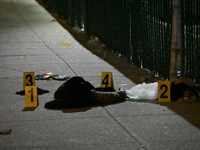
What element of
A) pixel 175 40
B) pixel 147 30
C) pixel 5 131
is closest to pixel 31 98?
pixel 5 131

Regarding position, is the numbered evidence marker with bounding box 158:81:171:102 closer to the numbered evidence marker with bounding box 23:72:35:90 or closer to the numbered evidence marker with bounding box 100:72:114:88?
the numbered evidence marker with bounding box 100:72:114:88

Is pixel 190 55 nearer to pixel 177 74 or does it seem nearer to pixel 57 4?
pixel 177 74

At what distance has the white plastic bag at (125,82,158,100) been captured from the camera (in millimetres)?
9055

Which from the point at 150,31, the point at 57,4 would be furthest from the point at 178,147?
the point at 57,4

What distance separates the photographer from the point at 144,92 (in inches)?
360

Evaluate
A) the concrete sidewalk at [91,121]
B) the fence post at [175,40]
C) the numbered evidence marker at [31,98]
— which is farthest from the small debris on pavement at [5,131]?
the fence post at [175,40]

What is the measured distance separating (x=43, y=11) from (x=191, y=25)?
1685 centimetres

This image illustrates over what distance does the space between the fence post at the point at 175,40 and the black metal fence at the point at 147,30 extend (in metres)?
0.09

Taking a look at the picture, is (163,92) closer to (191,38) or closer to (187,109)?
(187,109)

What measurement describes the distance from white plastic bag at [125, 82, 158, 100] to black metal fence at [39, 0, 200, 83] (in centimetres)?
60

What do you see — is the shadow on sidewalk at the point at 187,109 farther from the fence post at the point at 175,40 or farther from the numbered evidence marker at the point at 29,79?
the numbered evidence marker at the point at 29,79

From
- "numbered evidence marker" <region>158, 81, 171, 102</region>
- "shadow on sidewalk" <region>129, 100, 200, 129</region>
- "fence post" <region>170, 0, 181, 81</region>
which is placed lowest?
"shadow on sidewalk" <region>129, 100, 200, 129</region>

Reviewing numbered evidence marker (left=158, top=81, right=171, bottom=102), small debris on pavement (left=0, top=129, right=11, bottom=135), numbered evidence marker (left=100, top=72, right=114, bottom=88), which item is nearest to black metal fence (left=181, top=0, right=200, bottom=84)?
numbered evidence marker (left=158, top=81, right=171, bottom=102)

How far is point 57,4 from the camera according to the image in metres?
24.7
